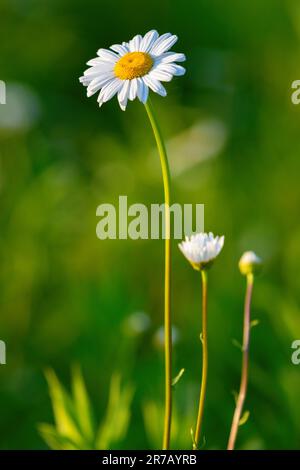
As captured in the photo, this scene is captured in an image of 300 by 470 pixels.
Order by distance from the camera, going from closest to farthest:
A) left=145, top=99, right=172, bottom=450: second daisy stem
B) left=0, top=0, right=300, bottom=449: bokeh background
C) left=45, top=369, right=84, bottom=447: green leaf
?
1. left=145, top=99, right=172, bottom=450: second daisy stem
2. left=45, top=369, right=84, bottom=447: green leaf
3. left=0, top=0, right=300, bottom=449: bokeh background

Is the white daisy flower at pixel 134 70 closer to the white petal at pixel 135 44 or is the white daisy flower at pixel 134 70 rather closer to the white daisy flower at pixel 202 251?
the white petal at pixel 135 44

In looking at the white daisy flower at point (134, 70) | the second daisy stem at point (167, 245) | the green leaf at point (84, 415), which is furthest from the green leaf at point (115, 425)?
the white daisy flower at point (134, 70)

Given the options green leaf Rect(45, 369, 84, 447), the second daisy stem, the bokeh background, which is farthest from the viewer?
the bokeh background

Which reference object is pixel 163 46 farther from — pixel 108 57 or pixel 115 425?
pixel 115 425

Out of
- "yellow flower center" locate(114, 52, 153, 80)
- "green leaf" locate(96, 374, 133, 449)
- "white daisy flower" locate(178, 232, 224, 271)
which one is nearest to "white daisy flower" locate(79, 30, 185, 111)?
"yellow flower center" locate(114, 52, 153, 80)

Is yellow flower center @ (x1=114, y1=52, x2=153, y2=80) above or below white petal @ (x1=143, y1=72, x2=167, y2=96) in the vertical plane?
above

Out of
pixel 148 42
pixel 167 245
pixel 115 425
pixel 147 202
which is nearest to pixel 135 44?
pixel 148 42

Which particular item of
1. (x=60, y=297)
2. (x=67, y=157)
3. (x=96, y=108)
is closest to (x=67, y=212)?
(x=60, y=297)

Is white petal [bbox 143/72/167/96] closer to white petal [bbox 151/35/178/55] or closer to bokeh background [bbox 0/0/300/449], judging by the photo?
white petal [bbox 151/35/178/55]
